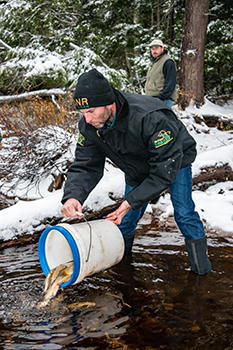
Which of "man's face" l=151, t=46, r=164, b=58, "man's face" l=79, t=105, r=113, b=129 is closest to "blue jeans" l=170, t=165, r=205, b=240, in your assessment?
"man's face" l=79, t=105, r=113, b=129

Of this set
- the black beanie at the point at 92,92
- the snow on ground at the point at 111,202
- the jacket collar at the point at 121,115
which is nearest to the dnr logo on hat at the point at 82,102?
the black beanie at the point at 92,92

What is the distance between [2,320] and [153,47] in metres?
4.82

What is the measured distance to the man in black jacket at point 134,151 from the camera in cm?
235


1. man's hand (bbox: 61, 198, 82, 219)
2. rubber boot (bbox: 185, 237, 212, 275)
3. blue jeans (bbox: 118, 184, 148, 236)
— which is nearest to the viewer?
man's hand (bbox: 61, 198, 82, 219)

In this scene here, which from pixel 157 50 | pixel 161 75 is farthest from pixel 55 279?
pixel 157 50

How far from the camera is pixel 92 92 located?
227 centimetres

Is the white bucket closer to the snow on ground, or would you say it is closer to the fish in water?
the fish in water

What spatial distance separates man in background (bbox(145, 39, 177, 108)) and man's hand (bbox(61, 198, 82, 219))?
3.51 m

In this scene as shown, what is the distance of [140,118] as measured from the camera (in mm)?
2418

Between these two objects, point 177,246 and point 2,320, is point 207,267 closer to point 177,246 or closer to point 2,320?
point 177,246

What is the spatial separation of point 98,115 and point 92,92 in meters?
0.19

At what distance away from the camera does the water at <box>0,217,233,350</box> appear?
85.8 inches

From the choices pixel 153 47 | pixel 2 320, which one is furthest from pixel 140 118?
pixel 153 47

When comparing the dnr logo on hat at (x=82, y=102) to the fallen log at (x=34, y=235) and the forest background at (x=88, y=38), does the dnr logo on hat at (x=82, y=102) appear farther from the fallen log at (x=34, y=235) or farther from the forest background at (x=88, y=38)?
the forest background at (x=88, y=38)
